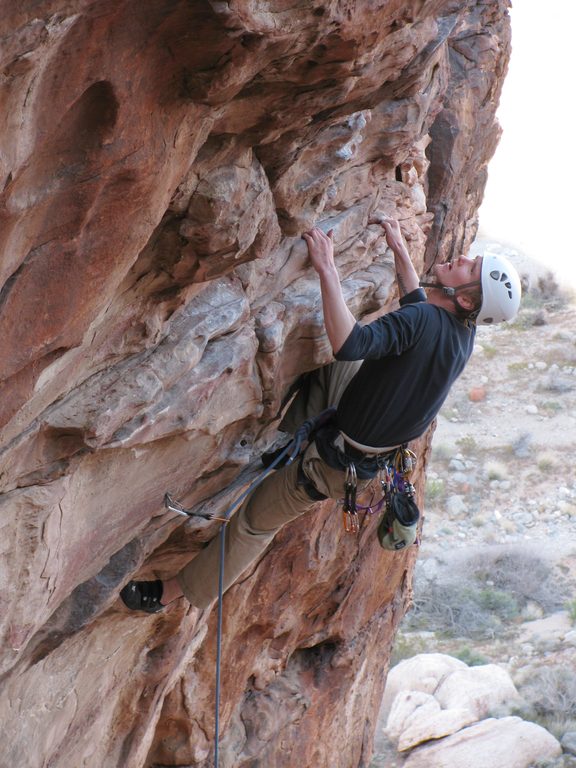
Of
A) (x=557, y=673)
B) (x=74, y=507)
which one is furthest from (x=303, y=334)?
(x=557, y=673)

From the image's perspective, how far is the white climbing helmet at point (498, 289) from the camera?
4766 millimetres

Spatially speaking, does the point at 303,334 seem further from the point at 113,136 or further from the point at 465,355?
the point at 113,136

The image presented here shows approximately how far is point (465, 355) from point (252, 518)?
159 cm

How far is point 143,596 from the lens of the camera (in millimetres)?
5340

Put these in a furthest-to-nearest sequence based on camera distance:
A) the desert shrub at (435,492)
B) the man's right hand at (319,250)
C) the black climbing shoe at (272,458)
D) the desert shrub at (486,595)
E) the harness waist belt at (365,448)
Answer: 1. the desert shrub at (435,492)
2. the desert shrub at (486,595)
3. the black climbing shoe at (272,458)
4. the harness waist belt at (365,448)
5. the man's right hand at (319,250)

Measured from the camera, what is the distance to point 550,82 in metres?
41.5

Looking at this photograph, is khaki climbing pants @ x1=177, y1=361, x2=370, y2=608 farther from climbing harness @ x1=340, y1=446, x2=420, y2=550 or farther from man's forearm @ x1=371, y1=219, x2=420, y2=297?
man's forearm @ x1=371, y1=219, x2=420, y2=297

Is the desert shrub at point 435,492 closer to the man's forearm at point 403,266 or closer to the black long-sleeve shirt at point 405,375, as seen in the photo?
the man's forearm at point 403,266

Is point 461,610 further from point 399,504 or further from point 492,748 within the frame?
point 399,504

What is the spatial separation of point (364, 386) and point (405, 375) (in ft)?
0.83

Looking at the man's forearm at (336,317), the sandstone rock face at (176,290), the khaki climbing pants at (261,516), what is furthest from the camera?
the khaki climbing pants at (261,516)

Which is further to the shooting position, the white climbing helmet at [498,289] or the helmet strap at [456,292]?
the helmet strap at [456,292]

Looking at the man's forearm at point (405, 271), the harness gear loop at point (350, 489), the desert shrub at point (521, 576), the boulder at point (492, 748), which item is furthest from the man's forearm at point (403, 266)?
the desert shrub at point (521, 576)

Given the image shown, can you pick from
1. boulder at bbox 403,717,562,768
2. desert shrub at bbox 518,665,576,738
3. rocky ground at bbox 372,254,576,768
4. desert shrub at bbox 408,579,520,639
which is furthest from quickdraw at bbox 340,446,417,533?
desert shrub at bbox 408,579,520,639
